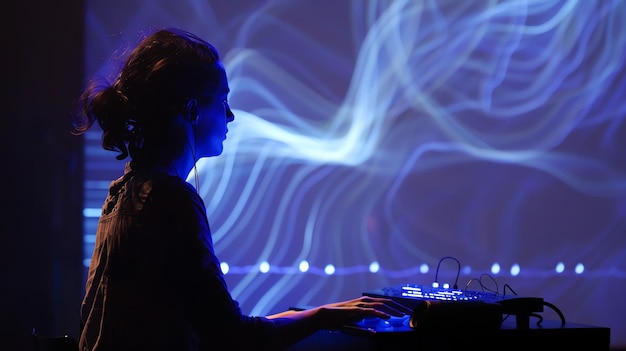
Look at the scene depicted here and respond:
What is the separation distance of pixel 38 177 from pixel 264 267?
3.16 ft

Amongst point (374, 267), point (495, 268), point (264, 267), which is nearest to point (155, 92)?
point (264, 267)

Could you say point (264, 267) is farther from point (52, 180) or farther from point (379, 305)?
point (379, 305)

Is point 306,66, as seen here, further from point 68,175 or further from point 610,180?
point 610,180

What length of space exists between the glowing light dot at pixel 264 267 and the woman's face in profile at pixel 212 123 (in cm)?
151

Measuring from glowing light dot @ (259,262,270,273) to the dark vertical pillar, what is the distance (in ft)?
2.35

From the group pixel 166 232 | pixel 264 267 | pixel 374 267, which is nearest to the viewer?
pixel 166 232

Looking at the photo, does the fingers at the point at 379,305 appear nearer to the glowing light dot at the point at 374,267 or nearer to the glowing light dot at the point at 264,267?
the glowing light dot at the point at 264,267

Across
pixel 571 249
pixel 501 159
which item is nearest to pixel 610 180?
pixel 571 249

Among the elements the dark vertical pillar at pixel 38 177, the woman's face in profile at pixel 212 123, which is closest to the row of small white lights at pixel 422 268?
the dark vertical pillar at pixel 38 177

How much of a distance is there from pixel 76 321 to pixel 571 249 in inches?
91.8

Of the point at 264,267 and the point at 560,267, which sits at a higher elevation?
the point at 560,267

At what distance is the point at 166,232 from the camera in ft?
4.65

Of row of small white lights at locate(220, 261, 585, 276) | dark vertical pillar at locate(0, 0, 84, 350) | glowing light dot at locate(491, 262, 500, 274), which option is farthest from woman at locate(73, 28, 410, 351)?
glowing light dot at locate(491, 262, 500, 274)

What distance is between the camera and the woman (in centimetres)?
141
